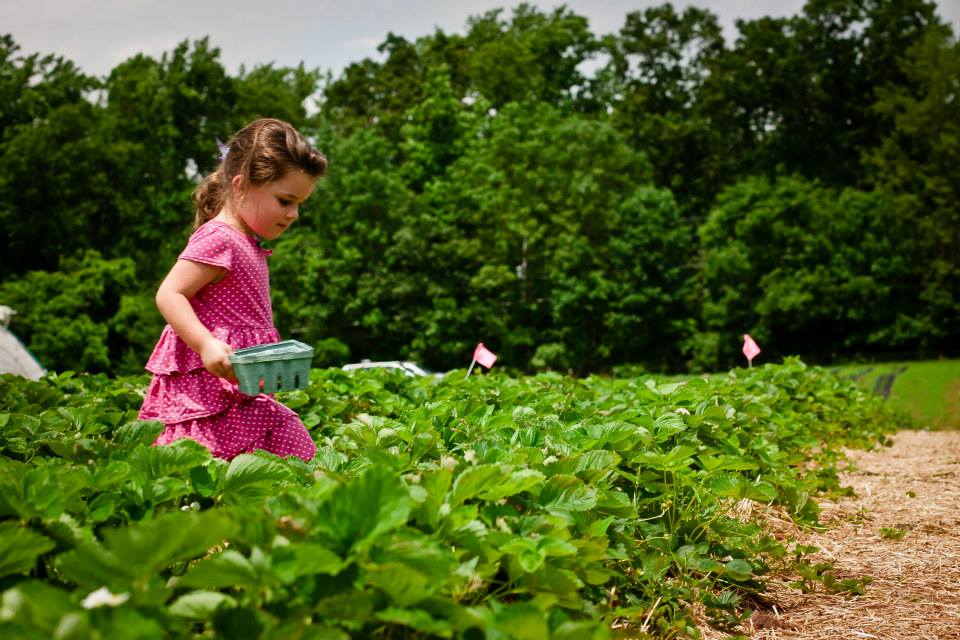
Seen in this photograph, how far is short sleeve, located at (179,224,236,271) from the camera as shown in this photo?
2.92 m

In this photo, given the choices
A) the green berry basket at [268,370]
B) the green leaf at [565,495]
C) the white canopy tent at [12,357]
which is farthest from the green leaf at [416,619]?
the white canopy tent at [12,357]

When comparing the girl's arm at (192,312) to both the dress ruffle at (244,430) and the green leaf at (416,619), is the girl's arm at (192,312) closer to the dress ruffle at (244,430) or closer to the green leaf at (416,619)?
the dress ruffle at (244,430)

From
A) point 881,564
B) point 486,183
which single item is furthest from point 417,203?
point 881,564

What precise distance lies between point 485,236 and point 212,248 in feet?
97.3

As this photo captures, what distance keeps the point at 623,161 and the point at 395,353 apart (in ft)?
38.7

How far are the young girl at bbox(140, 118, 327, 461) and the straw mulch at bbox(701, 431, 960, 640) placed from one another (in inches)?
64.6

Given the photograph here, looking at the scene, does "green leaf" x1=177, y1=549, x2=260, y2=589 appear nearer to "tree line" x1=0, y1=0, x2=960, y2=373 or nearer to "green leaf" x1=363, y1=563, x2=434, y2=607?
"green leaf" x1=363, y1=563, x2=434, y2=607

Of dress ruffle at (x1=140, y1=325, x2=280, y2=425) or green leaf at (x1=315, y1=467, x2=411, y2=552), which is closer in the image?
green leaf at (x1=315, y1=467, x2=411, y2=552)

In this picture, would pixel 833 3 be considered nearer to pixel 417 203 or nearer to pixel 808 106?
pixel 808 106

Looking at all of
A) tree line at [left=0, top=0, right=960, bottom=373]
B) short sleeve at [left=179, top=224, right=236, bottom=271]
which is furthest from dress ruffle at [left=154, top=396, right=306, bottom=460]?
tree line at [left=0, top=0, right=960, bottom=373]

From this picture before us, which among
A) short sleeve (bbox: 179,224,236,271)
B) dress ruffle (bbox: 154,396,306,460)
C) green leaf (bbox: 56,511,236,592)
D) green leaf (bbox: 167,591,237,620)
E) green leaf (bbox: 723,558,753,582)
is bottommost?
green leaf (bbox: 723,558,753,582)

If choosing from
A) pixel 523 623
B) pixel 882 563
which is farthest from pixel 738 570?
pixel 523 623

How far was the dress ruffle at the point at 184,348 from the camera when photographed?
2973 mm

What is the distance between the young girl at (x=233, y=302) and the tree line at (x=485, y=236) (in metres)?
26.6
